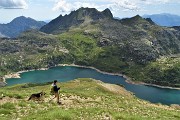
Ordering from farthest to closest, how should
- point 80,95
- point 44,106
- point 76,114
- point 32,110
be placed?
1. point 80,95
2. point 44,106
3. point 32,110
4. point 76,114

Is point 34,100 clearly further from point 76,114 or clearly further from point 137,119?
point 137,119

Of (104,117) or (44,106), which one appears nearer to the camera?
(104,117)

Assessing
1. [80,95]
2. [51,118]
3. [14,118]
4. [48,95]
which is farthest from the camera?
[80,95]

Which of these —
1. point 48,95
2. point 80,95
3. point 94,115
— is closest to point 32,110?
point 94,115

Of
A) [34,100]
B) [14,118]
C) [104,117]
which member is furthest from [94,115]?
[34,100]

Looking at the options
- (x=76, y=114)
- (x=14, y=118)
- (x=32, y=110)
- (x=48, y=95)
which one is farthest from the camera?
(x=48, y=95)

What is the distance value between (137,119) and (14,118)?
1206 cm

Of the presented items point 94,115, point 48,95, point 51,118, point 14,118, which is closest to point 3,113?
point 14,118

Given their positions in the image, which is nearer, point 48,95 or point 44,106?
point 44,106

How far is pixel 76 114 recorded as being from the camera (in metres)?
30.0

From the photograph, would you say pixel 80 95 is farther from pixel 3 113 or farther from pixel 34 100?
pixel 3 113

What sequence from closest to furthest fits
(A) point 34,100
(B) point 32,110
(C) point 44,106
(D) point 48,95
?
(B) point 32,110 < (C) point 44,106 < (A) point 34,100 < (D) point 48,95

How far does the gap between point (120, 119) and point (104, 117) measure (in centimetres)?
199

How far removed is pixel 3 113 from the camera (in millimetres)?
29203
